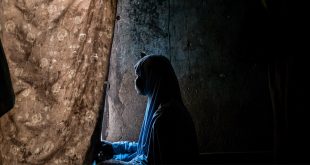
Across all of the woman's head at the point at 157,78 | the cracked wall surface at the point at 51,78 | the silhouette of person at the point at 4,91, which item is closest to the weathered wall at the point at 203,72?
the woman's head at the point at 157,78

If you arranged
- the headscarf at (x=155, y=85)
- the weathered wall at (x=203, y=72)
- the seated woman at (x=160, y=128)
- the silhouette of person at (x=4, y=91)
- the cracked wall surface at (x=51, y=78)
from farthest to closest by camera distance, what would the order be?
the weathered wall at (x=203, y=72), the headscarf at (x=155, y=85), the seated woman at (x=160, y=128), the cracked wall surface at (x=51, y=78), the silhouette of person at (x=4, y=91)

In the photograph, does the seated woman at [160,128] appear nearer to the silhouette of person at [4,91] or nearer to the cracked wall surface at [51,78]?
the cracked wall surface at [51,78]

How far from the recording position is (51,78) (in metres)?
1.91

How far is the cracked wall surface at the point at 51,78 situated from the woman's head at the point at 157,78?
1578 mm

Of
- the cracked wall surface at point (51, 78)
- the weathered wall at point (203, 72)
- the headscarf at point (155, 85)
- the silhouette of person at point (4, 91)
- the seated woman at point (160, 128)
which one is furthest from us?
the weathered wall at point (203, 72)

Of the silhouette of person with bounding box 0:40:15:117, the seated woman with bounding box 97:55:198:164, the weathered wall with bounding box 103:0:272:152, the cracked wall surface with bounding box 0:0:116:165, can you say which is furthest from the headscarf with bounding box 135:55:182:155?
the silhouette of person with bounding box 0:40:15:117

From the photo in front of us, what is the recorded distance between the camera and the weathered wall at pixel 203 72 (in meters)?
4.05

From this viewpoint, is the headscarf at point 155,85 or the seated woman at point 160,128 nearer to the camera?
the seated woman at point 160,128

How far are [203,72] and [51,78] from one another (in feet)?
8.59

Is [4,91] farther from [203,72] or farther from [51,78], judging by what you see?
[203,72]

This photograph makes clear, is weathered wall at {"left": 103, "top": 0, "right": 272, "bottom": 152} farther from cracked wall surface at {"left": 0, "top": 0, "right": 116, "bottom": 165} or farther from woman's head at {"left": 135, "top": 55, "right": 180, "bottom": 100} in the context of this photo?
cracked wall surface at {"left": 0, "top": 0, "right": 116, "bottom": 165}

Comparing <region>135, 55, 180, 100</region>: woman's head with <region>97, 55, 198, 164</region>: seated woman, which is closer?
<region>97, 55, 198, 164</region>: seated woman

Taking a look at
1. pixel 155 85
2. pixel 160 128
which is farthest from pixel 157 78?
Answer: pixel 160 128

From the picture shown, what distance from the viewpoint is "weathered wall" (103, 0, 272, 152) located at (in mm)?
4055
